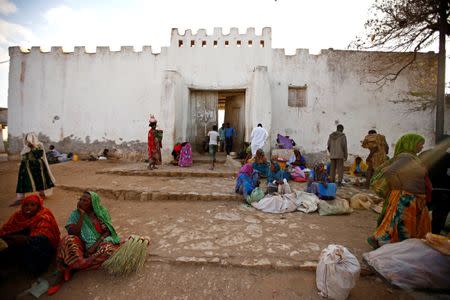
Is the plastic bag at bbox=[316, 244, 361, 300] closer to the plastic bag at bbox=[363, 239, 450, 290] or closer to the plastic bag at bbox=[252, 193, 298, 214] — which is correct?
the plastic bag at bbox=[363, 239, 450, 290]

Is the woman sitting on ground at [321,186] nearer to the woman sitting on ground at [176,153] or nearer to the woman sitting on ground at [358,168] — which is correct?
the woman sitting on ground at [358,168]

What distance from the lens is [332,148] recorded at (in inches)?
259

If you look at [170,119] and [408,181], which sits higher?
[170,119]

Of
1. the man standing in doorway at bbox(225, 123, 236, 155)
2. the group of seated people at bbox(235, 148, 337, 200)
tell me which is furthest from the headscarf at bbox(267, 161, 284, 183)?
the man standing in doorway at bbox(225, 123, 236, 155)

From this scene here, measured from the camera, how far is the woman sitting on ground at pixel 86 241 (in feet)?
9.27

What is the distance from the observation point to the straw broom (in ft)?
9.21

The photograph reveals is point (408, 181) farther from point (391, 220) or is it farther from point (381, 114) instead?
point (381, 114)

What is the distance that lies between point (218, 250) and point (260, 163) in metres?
3.57

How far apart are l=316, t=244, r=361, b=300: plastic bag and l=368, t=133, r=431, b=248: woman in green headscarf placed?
0.90m

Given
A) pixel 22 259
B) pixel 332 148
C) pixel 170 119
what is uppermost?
pixel 170 119

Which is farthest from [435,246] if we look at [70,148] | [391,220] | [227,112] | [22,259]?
[70,148]

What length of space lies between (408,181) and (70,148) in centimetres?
1201

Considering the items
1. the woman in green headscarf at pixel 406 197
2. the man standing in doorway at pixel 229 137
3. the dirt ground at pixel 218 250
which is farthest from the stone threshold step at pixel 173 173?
the woman in green headscarf at pixel 406 197

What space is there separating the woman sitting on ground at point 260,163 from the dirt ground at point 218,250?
1475mm
